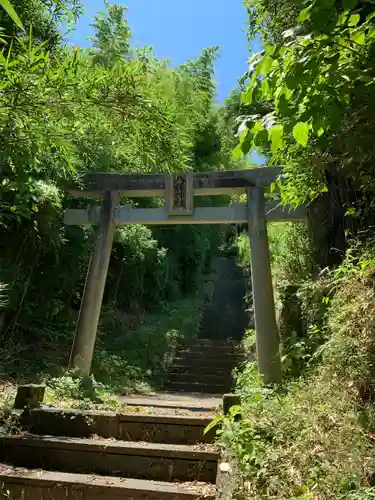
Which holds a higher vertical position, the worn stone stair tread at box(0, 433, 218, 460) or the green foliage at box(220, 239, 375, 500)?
the green foliage at box(220, 239, 375, 500)

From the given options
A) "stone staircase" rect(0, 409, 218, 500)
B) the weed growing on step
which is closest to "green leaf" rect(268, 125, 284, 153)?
"stone staircase" rect(0, 409, 218, 500)

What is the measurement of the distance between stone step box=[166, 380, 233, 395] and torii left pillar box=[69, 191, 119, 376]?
2.06m

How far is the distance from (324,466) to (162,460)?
1345 millimetres

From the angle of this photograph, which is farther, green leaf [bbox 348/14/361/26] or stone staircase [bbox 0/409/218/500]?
stone staircase [bbox 0/409/218/500]

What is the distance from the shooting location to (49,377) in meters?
5.43

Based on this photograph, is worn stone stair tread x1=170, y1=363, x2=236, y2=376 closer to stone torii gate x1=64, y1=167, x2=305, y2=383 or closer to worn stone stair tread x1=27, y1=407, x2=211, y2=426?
stone torii gate x1=64, y1=167, x2=305, y2=383

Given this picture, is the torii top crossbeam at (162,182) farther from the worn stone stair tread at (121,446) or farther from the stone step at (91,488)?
the stone step at (91,488)

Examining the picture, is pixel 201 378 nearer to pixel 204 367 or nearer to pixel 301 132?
pixel 204 367

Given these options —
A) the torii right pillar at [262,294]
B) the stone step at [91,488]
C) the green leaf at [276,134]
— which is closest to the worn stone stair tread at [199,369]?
the torii right pillar at [262,294]

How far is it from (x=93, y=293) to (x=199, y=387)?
2.67 meters

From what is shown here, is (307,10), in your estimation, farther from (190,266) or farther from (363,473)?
(190,266)

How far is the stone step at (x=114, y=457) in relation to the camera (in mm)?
2969

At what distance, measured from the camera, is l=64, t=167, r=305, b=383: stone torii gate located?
19.0 feet

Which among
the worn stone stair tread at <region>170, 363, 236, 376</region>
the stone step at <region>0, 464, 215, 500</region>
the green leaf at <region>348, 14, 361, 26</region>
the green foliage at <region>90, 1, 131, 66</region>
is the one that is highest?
the green foliage at <region>90, 1, 131, 66</region>
